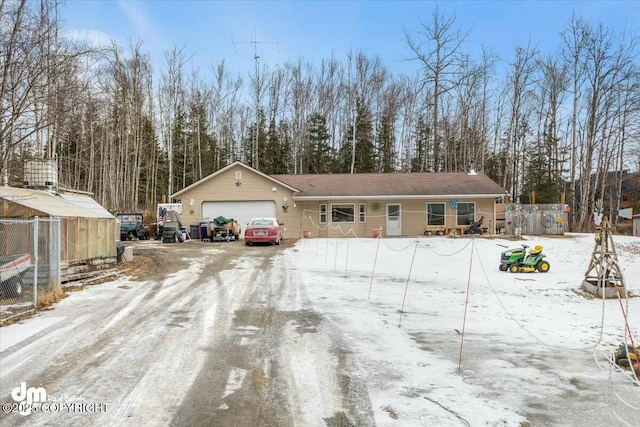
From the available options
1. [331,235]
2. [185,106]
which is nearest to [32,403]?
[331,235]

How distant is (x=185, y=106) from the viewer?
4034cm

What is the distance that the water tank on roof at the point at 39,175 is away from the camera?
12453 mm

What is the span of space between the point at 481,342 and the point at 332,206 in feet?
60.4

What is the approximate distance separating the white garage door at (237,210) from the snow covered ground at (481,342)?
413 inches

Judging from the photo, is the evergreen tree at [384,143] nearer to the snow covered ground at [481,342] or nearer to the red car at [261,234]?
the red car at [261,234]

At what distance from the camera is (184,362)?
16.4 ft

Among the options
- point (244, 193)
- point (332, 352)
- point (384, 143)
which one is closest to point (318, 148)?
point (384, 143)

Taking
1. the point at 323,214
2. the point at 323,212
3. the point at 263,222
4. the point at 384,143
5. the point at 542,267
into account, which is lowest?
the point at 542,267

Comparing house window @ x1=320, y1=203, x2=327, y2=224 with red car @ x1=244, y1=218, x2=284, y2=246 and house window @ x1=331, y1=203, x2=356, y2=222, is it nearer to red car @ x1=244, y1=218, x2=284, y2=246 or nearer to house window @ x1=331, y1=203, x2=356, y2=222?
house window @ x1=331, y1=203, x2=356, y2=222

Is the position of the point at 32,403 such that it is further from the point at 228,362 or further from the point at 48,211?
the point at 48,211

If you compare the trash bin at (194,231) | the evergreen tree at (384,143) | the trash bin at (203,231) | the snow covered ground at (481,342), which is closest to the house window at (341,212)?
the trash bin at (203,231)

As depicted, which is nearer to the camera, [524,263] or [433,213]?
[524,263]

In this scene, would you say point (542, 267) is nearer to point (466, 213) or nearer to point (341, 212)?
point (466, 213)

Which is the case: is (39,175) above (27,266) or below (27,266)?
above
